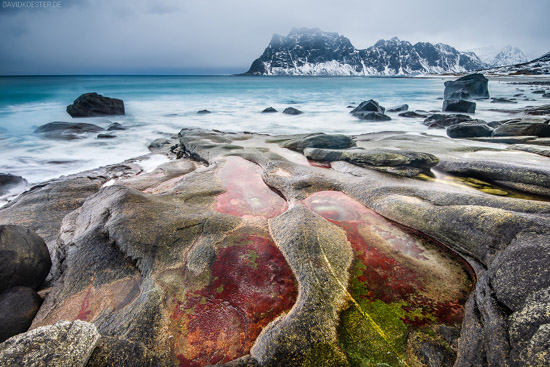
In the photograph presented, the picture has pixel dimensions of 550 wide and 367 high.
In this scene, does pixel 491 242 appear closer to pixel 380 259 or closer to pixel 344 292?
pixel 380 259

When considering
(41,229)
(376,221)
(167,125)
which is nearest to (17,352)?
(41,229)

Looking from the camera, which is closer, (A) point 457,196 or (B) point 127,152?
(A) point 457,196

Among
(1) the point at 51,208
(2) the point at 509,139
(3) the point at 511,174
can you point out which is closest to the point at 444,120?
(2) the point at 509,139

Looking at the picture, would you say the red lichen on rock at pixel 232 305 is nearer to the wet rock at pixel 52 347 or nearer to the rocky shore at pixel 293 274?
the rocky shore at pixel 293 274

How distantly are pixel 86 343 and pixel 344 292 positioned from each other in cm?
250

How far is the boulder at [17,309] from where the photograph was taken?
2.97m

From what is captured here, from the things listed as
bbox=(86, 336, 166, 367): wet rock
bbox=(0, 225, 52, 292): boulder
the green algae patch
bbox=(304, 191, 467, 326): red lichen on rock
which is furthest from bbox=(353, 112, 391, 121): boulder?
bbox=(86, 336, 166, 367): wet rock

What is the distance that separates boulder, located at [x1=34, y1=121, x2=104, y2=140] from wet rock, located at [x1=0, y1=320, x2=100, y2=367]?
14.8m

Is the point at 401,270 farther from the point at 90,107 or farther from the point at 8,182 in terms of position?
the point at 90,107

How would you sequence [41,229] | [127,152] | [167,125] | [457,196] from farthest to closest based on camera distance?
1. [167,125]
2. [127,152]
3. [41,229]
4. [457,196]

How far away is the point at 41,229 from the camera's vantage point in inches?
204

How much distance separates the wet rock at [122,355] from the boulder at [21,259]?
2.04 meters

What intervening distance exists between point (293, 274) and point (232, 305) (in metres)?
0.85

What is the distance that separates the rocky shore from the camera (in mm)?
2406
